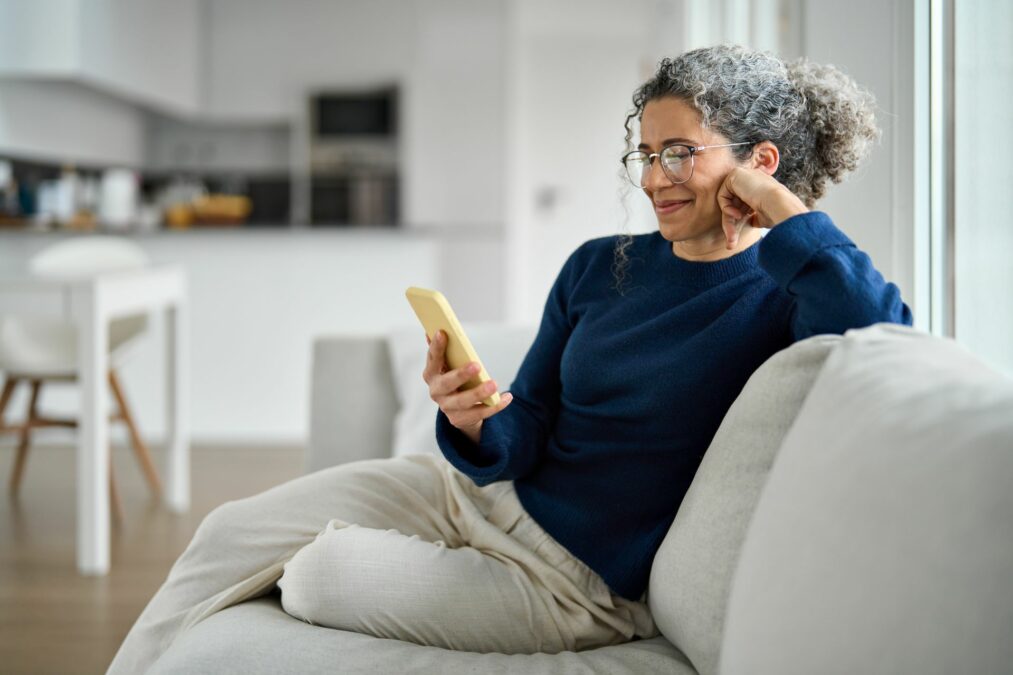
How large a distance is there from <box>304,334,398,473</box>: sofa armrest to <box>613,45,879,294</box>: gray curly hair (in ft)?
3.61

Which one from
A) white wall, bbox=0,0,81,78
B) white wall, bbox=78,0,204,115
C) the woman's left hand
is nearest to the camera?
the woman's left hand

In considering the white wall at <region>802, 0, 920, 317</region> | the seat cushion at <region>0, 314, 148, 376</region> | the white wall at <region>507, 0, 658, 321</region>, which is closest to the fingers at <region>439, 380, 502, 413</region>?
the white wall at <region>802, 0, 920, 317</region>

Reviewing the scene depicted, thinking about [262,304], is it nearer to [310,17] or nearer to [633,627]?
[310,17]

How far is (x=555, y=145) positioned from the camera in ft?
27.5

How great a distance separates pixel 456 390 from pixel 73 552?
7.82 feet

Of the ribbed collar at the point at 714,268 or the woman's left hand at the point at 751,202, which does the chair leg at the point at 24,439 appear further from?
the woman's left hand at the point at 751,202

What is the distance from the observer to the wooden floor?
2.60 meters

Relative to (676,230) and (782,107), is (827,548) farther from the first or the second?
(782,107)

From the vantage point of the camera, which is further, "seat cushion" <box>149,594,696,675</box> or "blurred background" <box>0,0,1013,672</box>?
"blurred background" <box>0,0,1013,672</box>

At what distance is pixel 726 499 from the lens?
132cm

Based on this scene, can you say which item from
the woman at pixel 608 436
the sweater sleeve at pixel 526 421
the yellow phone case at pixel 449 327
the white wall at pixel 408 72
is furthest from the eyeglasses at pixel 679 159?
the white wall at pixel 408 72

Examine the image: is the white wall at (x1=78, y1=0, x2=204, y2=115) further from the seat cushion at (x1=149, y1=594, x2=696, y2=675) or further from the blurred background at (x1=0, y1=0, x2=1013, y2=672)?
the seat cushion at (x1=149, y1=594, x2=696, y2=675)

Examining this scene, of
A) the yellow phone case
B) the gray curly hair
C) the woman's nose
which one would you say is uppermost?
the gray curly hair

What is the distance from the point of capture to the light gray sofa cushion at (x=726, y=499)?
127cm
